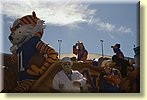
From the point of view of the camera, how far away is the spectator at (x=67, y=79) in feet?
6.06

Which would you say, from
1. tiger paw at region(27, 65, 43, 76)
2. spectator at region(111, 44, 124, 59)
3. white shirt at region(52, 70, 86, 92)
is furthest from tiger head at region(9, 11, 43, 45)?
spectator at region(111, 44, 124, 59)

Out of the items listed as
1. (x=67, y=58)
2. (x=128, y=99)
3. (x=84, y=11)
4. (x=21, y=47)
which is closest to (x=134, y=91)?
(x=128, y=99)

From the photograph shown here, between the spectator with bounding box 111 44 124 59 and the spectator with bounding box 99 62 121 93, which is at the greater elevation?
the spectator with bounding box 111 44 124 59

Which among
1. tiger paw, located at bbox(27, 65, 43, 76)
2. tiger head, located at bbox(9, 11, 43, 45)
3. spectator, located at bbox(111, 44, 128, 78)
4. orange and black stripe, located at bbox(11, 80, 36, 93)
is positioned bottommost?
orange and black stripe, located at bbox(11, 80, 36, 93)

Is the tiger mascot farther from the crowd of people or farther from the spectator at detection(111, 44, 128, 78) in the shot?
the spectator at detection(111, 44, 128, 78)

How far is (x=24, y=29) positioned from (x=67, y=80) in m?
0.44

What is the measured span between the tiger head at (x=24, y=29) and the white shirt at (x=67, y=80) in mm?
301

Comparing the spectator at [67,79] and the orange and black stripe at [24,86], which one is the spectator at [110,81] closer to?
the spectator at [67,79]

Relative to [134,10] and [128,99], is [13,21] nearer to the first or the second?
[134,10]

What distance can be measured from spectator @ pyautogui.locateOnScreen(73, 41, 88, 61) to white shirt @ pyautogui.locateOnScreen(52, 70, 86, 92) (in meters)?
0.10

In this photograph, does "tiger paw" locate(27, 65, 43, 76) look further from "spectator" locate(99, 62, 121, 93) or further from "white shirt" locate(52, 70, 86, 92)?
"spectator" locate(99, 62, 121, 93)

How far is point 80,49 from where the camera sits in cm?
186

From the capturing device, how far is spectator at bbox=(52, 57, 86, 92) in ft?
6.06

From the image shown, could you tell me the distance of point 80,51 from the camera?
1860mm
